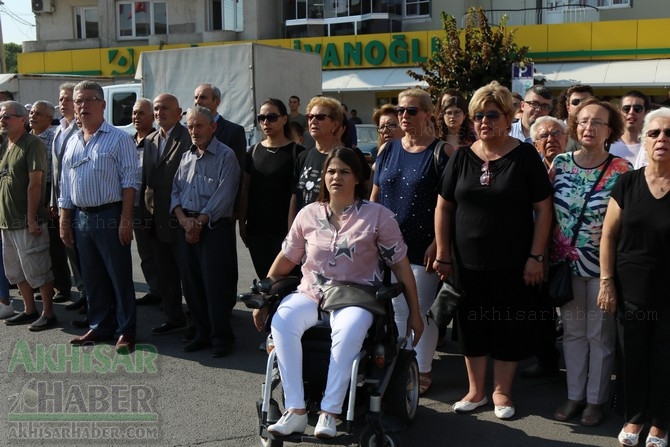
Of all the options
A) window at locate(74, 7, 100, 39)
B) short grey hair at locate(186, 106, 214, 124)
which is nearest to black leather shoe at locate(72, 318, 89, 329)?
short grey hair at locate(186, 106, 214, 124)

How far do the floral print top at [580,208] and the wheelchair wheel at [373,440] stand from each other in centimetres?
161

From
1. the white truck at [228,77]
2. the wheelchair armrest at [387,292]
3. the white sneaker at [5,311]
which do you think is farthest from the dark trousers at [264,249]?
the white truck at [228,77]

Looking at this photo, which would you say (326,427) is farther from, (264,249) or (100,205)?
(100,205)

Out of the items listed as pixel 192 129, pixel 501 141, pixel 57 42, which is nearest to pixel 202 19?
pixel 57 42

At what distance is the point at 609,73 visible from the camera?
65.7ft

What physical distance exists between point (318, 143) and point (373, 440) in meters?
2.54

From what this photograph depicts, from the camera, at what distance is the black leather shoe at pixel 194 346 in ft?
20.7

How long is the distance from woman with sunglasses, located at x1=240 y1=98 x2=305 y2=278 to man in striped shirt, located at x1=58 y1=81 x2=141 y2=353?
98 centimetres

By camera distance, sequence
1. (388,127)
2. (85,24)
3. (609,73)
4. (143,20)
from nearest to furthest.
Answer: (388,127) < (609,73) < (143,20) < (85,24)

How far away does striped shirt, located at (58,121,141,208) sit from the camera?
6160 mm

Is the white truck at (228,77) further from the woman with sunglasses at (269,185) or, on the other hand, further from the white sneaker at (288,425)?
the white sneaker at (288,425)

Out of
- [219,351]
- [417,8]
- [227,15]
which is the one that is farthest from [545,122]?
[227,15]

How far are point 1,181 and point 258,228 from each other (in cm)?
266

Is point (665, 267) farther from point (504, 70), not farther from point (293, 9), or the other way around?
point (293, 9)
